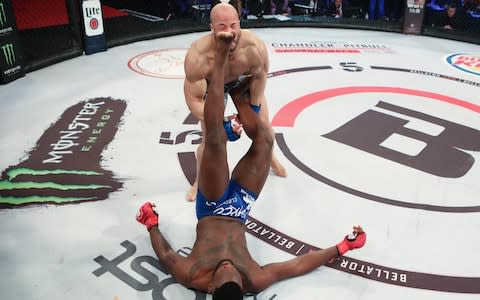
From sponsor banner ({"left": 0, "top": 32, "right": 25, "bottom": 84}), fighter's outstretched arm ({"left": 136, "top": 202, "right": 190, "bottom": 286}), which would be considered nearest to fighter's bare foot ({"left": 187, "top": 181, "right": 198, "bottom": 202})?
fighter's outstretched arm ({"left": 136, "top": 202, "right": 190, "bottom": 286})

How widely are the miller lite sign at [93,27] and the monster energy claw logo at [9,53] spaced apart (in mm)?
1154

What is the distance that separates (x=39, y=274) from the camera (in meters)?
2.17

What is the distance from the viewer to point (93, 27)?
584cm

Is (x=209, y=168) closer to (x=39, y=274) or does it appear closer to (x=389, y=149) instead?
(x=39, y=274)

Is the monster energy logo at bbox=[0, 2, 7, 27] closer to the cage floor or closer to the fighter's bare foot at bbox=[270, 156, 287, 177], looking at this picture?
the cage floor

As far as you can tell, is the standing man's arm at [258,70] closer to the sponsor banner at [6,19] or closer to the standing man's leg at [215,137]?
the standing man's leg at [215,137]

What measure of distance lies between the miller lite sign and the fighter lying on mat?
4.14 meters

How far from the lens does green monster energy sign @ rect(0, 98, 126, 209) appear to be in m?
2.83

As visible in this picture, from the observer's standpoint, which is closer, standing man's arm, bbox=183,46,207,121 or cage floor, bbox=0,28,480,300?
cage floor, bbox=0,28,480,300

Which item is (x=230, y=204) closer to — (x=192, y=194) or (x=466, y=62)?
(x=192, y=194)

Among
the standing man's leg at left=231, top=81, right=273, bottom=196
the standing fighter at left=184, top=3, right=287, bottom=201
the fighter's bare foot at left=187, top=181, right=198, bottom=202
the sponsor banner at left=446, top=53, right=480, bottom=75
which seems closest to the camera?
the standing man's leg at left=231, top=81, right=273, bottom=196

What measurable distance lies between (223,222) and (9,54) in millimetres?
3898

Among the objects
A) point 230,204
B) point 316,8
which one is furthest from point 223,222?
point 316,8

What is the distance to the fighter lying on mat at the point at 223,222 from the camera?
1883mm
